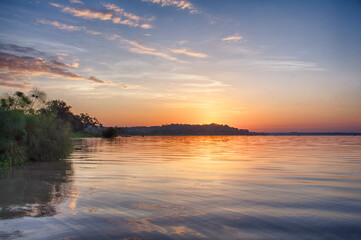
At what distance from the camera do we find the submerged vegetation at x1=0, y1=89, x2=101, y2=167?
55.4ft

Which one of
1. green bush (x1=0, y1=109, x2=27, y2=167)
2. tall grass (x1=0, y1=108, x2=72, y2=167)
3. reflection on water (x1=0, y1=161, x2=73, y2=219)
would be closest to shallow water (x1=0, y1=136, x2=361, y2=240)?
reflection on water (x1=0, y1=161, x2=73, y2=219)

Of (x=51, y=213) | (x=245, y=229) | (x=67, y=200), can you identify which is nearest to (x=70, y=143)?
(x=67, y=200)

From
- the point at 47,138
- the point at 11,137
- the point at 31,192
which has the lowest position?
the point at 31,192

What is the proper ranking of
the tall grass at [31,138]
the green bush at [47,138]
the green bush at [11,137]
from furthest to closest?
the green bush at [47,138] → the tall grass at [31,138] → the green bush at [11,137]

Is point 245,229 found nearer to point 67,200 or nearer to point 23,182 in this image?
point 67,200

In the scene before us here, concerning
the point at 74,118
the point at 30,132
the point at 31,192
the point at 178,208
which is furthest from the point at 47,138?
the point at 74,118

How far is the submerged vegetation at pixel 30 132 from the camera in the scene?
16.9m

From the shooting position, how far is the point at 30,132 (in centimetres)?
1875

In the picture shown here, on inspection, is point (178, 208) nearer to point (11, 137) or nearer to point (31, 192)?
point (31, 192)

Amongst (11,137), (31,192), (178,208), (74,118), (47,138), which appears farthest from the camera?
(74,118)

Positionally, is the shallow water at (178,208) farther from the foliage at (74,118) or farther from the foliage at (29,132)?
the foliage at (74,118)

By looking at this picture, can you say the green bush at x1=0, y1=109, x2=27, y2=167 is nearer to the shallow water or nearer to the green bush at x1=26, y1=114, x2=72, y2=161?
the green bush at x1=26, y1=114, x2=72, y2=161

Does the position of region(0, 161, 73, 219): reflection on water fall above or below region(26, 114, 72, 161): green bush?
below

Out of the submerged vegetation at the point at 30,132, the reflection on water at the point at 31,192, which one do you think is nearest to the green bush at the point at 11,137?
the submerged vegetation at the point at 30,132
